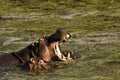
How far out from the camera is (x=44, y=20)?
16.8 m

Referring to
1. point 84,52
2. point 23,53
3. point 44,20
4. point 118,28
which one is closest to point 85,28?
point 118,28

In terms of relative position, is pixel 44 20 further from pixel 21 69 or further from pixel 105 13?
pixel 21 69

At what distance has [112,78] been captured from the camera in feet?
32.9

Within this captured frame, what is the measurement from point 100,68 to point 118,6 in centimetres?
824

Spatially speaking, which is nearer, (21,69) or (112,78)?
(112,78)

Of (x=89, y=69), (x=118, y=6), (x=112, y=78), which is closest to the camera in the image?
(x=112, y=78)

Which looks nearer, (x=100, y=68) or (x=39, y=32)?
(x=100, y=68)

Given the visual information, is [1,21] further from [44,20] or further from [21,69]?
[21,69]

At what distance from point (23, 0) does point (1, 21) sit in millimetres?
3855

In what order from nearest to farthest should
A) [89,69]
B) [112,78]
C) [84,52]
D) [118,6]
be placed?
1. [112,78]
2. [89,69]
3. [84,52]
4. [118,6]

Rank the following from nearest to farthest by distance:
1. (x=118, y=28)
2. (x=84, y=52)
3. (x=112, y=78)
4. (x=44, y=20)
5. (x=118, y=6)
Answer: (x=112, y=78)
(x=84, y=52)
(x=118, y=28)
(x=44, y=20)
(x=118, y=6)

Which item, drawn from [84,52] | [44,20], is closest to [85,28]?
[44,20]

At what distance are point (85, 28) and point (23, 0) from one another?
5997mm

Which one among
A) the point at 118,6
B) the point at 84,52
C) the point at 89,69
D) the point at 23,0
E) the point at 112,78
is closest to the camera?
the point at 112,78
